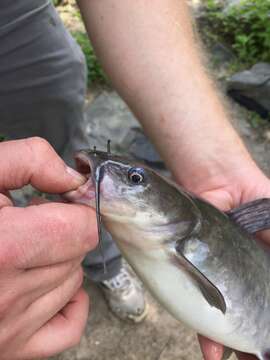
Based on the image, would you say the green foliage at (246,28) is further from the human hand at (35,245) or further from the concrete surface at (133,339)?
the human hand at (35,245)

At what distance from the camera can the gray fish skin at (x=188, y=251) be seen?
123 centimetres

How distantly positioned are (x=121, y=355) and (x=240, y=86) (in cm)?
223

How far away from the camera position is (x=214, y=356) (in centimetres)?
151

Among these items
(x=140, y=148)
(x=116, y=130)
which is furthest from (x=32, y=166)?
(x=116, y=130)

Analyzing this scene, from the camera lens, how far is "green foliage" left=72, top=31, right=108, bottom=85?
391 centimetres

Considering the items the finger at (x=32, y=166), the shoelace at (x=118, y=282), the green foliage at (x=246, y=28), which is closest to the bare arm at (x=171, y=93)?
the finger at (x=32, y=166)

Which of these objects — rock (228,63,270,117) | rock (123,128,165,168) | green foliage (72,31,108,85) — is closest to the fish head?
rock (123,128,165,168)

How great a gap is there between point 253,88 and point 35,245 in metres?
3.09

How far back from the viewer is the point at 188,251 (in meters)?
1.34

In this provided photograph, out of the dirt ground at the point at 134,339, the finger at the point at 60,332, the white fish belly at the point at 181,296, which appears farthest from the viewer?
the dirt ground at the point at 134,339

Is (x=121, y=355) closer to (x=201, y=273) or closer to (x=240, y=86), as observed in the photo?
(x=201, y=273)

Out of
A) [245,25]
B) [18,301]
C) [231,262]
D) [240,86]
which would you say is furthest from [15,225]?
[245,25]

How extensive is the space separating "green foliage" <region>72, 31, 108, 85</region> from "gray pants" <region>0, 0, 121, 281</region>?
181 centimetres

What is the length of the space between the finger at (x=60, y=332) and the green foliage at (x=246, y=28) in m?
3.30
